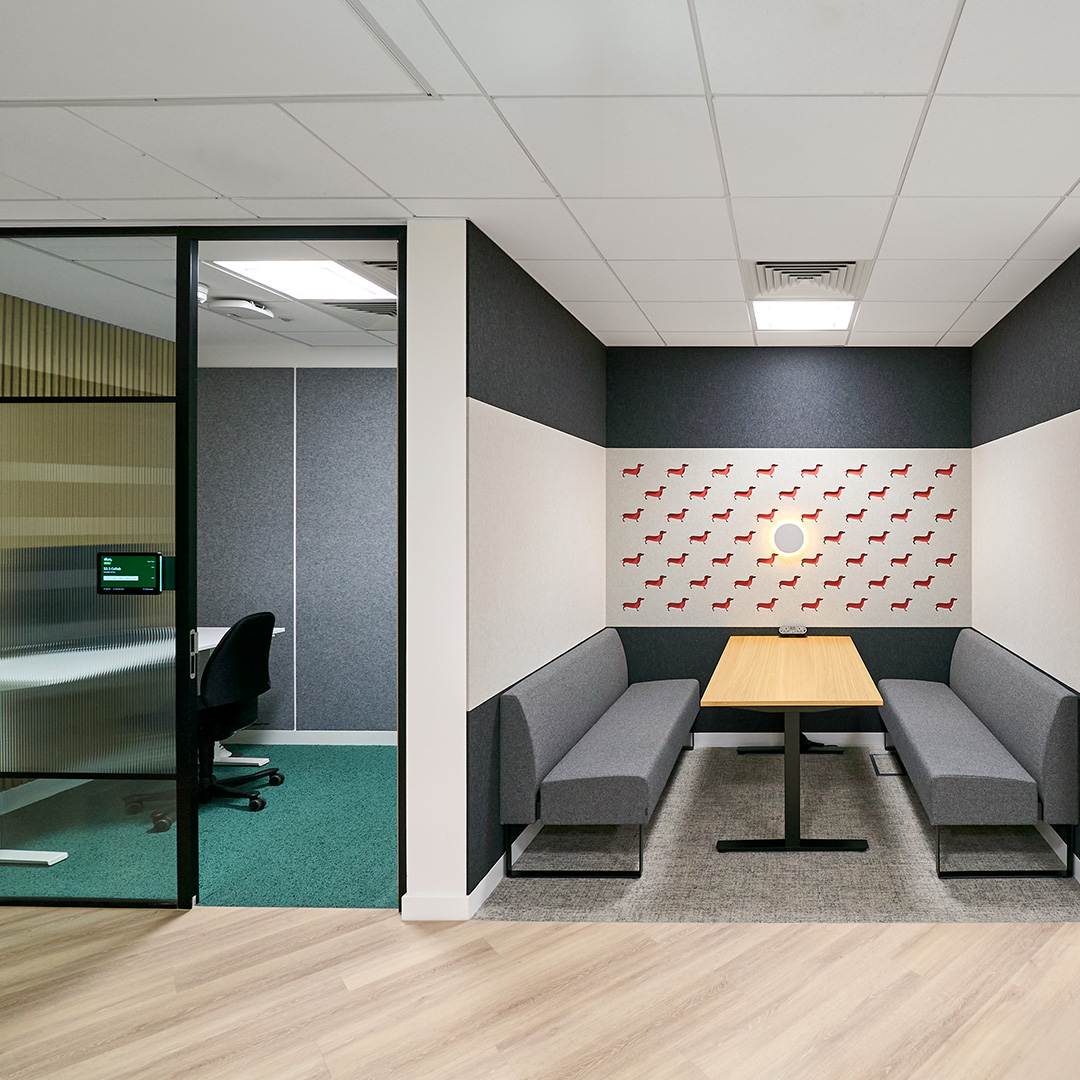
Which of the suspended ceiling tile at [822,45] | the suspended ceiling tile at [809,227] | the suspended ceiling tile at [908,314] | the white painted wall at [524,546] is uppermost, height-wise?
the suspended ceiling tile at [908,314]

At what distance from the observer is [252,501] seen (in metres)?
5.79

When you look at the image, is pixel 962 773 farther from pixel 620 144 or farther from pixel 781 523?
pixel 620 144

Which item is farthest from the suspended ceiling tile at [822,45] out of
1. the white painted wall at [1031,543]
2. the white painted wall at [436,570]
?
the white painted wall at [1031,543]

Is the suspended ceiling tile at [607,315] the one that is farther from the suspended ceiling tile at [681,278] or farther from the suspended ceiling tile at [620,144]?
the suspended ceiling tile at [620,144]

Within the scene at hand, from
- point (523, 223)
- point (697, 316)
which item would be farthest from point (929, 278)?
point (523, 223)

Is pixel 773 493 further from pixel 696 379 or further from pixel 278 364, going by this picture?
pixel 278 364

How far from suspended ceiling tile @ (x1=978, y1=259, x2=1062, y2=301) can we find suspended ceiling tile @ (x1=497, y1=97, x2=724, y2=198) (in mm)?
1571

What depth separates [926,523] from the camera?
5.62 metres

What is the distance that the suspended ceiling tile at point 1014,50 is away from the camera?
185cm

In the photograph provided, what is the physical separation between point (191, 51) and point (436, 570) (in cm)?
168

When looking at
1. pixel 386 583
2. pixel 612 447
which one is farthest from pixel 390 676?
pixel 612 447

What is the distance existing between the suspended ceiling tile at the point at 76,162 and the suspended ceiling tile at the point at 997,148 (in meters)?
2.12

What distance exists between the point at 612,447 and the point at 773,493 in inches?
40.2

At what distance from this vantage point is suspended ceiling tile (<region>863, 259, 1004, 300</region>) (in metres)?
3.67
